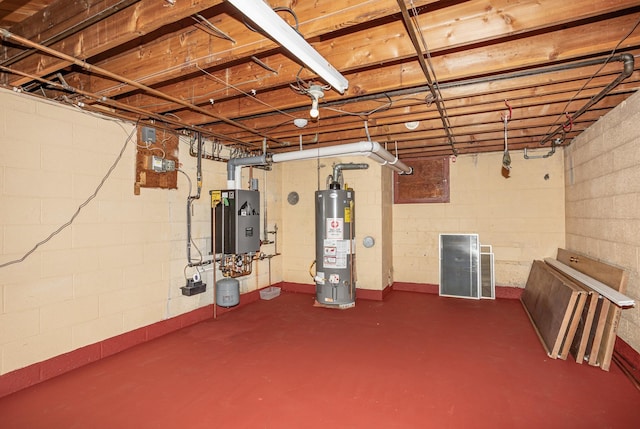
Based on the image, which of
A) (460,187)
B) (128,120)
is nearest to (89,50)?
(128,120)

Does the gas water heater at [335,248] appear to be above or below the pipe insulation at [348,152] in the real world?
below

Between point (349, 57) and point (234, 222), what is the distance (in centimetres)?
266

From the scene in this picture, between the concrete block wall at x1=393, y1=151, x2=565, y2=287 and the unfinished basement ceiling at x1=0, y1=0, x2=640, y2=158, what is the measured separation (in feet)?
5.89

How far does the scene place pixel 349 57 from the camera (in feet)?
7.40

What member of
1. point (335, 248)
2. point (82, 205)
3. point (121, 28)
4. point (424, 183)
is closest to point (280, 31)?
point (121, 28)

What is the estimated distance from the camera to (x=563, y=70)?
2.38 meters

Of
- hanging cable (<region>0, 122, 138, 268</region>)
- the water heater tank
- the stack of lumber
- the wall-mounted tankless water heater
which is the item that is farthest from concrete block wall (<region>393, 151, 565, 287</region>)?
hanging cable (<region>0, 122, 138, 268</region>)

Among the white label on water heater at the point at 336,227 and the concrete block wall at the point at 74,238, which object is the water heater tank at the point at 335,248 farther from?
the concrete block wall at the point at 74,238

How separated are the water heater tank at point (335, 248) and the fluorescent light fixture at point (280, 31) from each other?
9.19ft

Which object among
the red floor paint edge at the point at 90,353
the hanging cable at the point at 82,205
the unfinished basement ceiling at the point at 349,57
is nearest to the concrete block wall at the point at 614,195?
the unfinished basement ceiling at the point at 349,57

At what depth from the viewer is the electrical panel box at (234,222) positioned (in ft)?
13.9

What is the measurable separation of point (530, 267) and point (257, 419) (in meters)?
4.94

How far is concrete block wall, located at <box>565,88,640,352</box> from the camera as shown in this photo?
9.25 feet

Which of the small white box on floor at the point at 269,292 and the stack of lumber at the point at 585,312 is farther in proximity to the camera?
the small white box on floor at the point at 269,292
